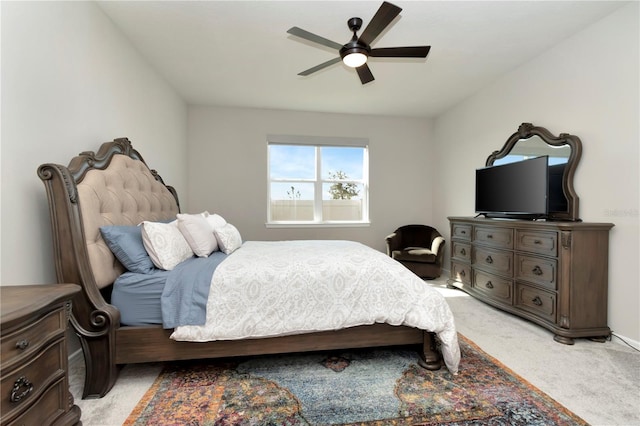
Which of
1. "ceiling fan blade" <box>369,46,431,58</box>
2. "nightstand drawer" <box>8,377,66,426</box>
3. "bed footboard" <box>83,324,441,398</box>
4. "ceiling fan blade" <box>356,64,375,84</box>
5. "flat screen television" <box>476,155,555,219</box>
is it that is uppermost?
"ceiling fan blade" <box>369,46,431,58</box>

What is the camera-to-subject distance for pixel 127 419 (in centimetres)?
150

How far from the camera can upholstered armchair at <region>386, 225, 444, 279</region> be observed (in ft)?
14.2

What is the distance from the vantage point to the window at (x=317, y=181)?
495 cm

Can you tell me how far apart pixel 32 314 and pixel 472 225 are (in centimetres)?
370

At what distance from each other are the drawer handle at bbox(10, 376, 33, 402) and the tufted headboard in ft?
2.23

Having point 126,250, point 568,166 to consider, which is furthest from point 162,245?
point 568,166

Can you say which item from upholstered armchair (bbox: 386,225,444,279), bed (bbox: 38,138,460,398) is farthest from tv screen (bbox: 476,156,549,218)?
bed (bbox: 38,138,460,398)

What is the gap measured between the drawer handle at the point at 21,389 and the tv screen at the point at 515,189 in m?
3.51

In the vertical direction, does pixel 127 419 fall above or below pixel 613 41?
below

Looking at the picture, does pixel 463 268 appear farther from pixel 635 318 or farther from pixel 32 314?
pixel 32 314

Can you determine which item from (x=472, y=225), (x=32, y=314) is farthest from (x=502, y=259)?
(x=32, y=314)

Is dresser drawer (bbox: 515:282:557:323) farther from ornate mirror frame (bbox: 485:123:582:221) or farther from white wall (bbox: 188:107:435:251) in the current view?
white wall (bbox: 188:107:435:251)

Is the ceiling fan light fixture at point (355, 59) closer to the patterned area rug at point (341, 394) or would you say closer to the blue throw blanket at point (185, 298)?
the blue throw blanket at point (185, 298)

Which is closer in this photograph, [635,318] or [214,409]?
[214,409]
